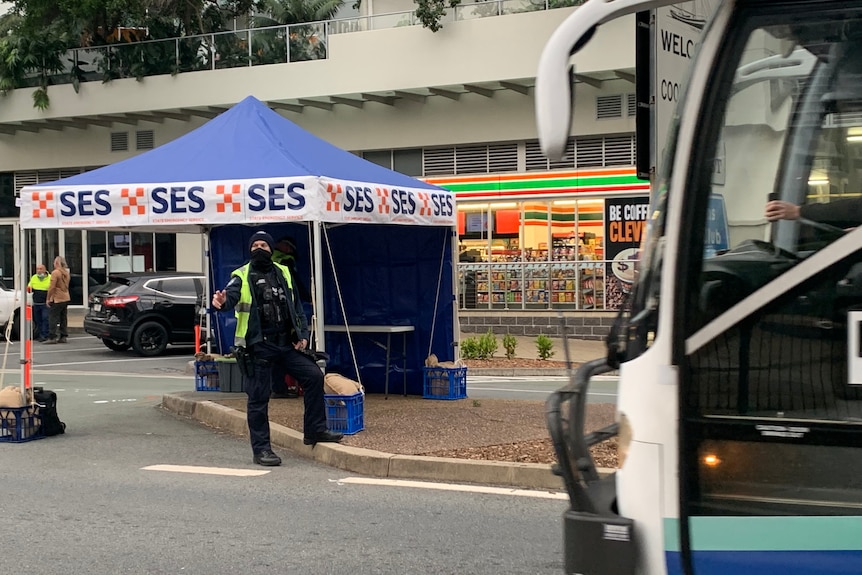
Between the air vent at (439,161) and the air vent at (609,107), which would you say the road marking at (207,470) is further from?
the air vent at (439,161)

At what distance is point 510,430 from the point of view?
8836 millimetres

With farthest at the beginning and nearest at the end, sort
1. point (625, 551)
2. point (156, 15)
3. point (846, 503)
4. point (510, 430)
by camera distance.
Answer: point (156, 15)
point (510, 430)
point (625, 551)
point (846, 503)

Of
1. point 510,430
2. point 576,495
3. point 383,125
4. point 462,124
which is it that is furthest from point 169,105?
point 576,495

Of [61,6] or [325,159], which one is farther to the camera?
[61,6]

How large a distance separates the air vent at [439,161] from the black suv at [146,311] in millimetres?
7548

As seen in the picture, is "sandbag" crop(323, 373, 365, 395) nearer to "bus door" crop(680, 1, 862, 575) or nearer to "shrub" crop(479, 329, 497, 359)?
"bus door" crop(680, 1, 862, 575)

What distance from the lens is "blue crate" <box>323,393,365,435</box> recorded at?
8445 mm

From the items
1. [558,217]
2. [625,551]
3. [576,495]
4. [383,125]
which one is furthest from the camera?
[383,125]

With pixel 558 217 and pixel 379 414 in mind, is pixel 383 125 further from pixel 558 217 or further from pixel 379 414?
pixel 379 414

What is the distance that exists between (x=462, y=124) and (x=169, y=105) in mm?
8144

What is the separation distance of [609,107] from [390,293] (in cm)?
1255

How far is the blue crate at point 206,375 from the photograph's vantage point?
11611mm

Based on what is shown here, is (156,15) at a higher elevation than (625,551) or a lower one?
higher

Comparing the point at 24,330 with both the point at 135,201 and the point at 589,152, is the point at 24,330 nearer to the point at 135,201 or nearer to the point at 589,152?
the point at 135,201
